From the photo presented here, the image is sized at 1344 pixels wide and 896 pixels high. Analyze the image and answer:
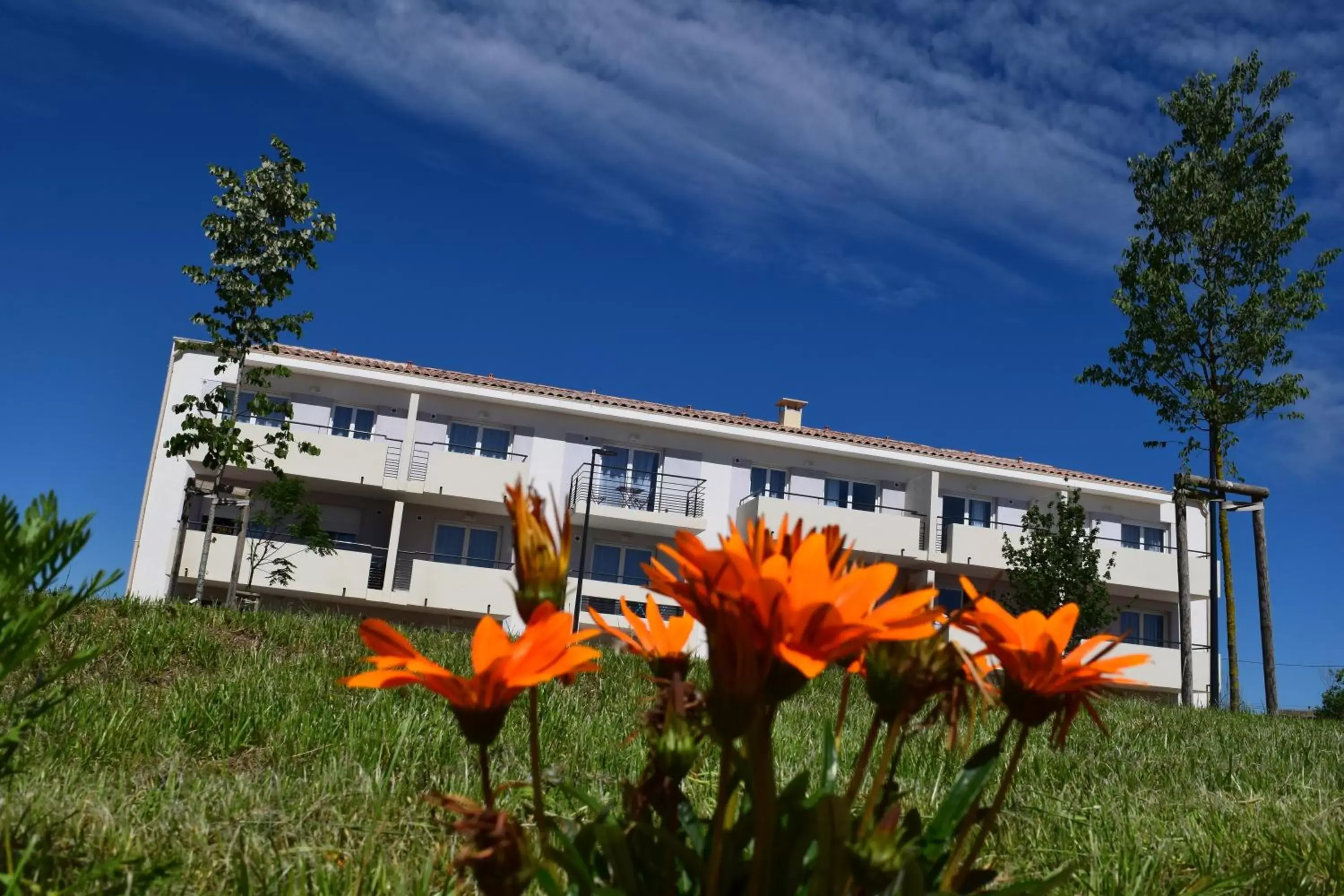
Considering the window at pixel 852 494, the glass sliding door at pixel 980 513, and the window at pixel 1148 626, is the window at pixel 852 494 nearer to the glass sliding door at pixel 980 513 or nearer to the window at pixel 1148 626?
the glass sliding door at pixel 980 513

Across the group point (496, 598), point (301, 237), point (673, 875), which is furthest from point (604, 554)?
point (673, 875)

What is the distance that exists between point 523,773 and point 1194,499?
66.6 feet

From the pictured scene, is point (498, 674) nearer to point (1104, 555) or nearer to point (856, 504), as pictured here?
point (856, 504)

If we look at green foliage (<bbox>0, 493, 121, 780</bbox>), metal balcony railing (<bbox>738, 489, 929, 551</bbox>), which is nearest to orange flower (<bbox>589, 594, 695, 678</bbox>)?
green foliage (<bbox>0, 493, 121, 780</bbox>)

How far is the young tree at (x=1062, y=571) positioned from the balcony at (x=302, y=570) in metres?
16.7

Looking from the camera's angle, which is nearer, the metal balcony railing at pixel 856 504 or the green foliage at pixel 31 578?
the green foliage at pixel 31 578

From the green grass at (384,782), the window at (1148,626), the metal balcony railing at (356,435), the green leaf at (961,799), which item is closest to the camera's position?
the green leaf at (961,799)

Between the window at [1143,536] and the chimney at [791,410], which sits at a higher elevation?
the chimney at [791,410]

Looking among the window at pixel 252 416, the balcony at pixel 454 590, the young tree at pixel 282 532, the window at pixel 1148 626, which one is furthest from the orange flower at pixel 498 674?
the window at pixel 1148 626

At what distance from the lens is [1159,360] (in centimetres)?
2061

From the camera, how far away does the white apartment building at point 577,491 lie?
28.5 metres

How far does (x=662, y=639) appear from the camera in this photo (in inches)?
54.0

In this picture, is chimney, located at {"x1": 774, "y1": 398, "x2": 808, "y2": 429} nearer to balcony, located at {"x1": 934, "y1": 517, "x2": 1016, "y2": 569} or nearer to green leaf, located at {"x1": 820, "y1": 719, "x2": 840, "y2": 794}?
balcony, located at {"x1": 934, "y1": 517, "x2": 1016, "y2": 569}

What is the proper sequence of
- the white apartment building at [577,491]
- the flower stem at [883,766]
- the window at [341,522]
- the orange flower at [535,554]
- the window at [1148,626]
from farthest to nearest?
1. the window at [1148,626]
2. the window at [341,522]
3. the white apartment building at [577,491]
4. the flower stem at [883,766]
5. the orange flower at [535,554]
